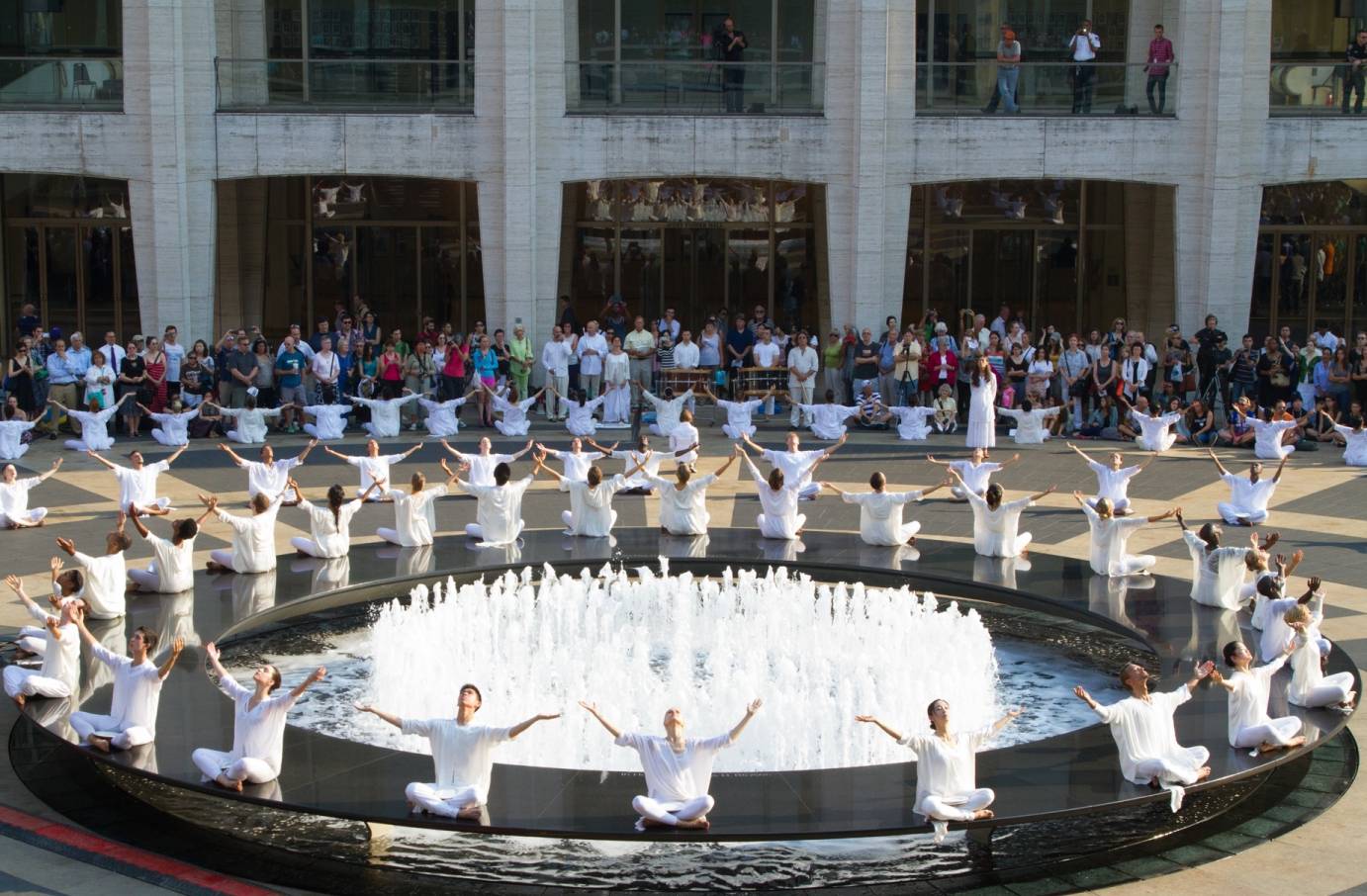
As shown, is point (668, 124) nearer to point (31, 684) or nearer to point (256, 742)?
point (31, 684)

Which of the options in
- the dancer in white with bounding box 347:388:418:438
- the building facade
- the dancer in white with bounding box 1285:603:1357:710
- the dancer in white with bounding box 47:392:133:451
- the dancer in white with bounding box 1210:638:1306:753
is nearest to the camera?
the dancer in white with bounding box 1210:638:1306:753

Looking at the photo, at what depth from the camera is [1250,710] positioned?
13094 mm

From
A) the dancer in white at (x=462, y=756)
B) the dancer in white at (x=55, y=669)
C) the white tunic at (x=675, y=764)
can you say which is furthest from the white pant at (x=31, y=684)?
the white tunic at (x=675, y=764)

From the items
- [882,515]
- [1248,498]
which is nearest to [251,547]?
[882,515]

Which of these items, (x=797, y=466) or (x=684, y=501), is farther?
(x=797, y=466)

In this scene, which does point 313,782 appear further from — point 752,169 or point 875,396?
point 752,169

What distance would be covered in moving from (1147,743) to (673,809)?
3550 mm

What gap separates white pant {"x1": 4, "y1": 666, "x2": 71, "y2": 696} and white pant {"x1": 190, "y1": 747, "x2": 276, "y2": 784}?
244 centimetres

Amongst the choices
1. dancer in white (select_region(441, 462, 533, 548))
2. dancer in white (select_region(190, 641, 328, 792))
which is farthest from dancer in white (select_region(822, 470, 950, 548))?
dancer in white (select_region(190, 641, 328, 792))

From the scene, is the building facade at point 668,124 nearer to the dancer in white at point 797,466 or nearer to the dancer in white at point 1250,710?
the dancer in white at point 797,466

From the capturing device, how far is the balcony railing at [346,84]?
32.3 metres

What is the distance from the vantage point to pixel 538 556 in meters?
20.2

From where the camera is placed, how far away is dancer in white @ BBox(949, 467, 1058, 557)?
1973cm

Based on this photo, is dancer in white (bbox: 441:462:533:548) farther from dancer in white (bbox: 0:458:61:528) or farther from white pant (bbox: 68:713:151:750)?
white pant (bbox: 68:713:151:750)
